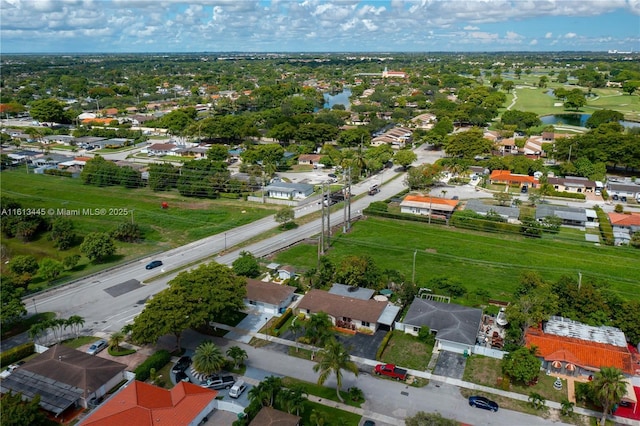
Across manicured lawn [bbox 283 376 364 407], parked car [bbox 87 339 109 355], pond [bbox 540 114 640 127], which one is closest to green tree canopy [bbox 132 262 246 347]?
parked car [bbox 87 339 109 355]

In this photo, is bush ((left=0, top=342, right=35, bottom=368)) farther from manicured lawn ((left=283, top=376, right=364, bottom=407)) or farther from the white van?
manicured lawn ((left=283, top=376, right=364, bottom=407))

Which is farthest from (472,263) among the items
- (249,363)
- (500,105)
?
(500,105)

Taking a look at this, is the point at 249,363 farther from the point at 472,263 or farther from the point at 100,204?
the point at 100,204

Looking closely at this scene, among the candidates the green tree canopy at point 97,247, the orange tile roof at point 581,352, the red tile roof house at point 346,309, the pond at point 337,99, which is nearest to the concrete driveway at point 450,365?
the orange tile roof at point 581,352

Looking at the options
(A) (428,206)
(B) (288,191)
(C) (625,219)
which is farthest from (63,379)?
(C) (625,219)

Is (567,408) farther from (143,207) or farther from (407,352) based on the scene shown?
(143,207)

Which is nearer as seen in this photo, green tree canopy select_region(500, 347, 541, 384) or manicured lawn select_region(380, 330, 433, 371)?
green tree canopy select_region(500, 347, 541, 384)

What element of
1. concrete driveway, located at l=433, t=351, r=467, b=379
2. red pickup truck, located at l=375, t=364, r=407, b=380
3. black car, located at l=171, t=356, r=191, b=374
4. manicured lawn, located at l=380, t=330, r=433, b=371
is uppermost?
black car, located at l=171, t=356, r=191, b=374

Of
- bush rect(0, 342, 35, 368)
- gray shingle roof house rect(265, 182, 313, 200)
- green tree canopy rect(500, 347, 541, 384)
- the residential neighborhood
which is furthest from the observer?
gray shingle roof house rect(265, 182, 313, 200)
